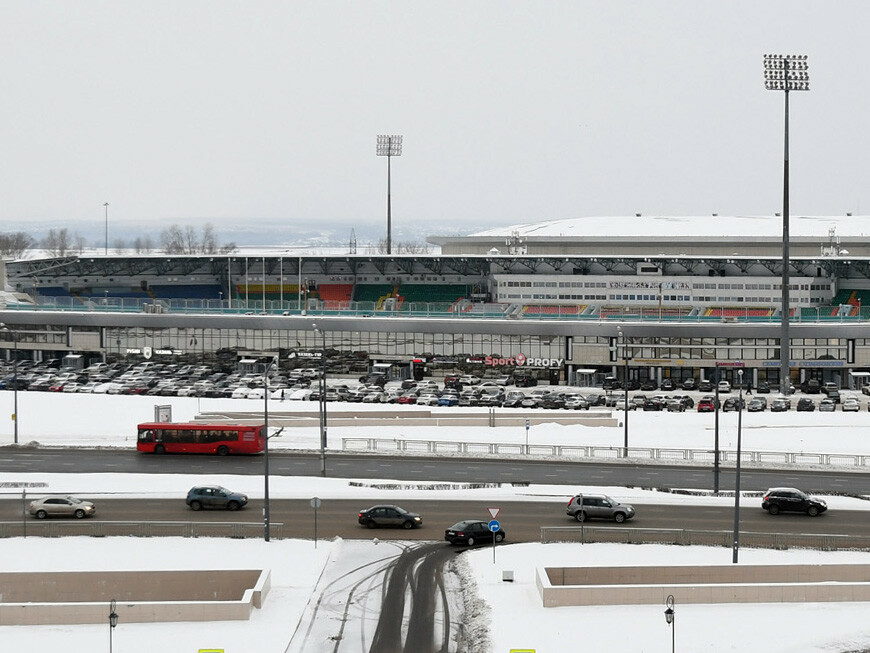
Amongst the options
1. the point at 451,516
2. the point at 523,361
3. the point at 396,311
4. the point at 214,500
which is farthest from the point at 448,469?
the point at 396,311

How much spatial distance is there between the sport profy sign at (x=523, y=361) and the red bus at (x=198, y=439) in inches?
1409

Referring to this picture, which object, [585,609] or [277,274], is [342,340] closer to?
[277,274]

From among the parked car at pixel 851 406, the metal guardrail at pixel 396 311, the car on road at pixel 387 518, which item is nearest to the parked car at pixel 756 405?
the parked car at pixel 851 406

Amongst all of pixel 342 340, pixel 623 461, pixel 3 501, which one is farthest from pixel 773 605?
pixel 342 340

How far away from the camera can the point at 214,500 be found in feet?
137

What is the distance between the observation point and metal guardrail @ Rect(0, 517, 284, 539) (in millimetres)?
37375

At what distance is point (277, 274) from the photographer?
363 ft

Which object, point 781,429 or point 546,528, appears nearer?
point 546,528

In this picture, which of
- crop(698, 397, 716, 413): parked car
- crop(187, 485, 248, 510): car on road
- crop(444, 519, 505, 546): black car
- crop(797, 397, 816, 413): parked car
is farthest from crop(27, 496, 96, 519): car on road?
crop(797, 397, 816, 413): parked car

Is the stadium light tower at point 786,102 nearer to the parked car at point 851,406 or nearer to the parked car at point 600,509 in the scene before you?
the parked car at point 851,406

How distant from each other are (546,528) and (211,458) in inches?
845

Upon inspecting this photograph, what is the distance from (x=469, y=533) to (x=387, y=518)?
3.51m

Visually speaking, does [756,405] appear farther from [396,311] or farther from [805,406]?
[396,311]

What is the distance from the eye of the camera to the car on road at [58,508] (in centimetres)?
4012
